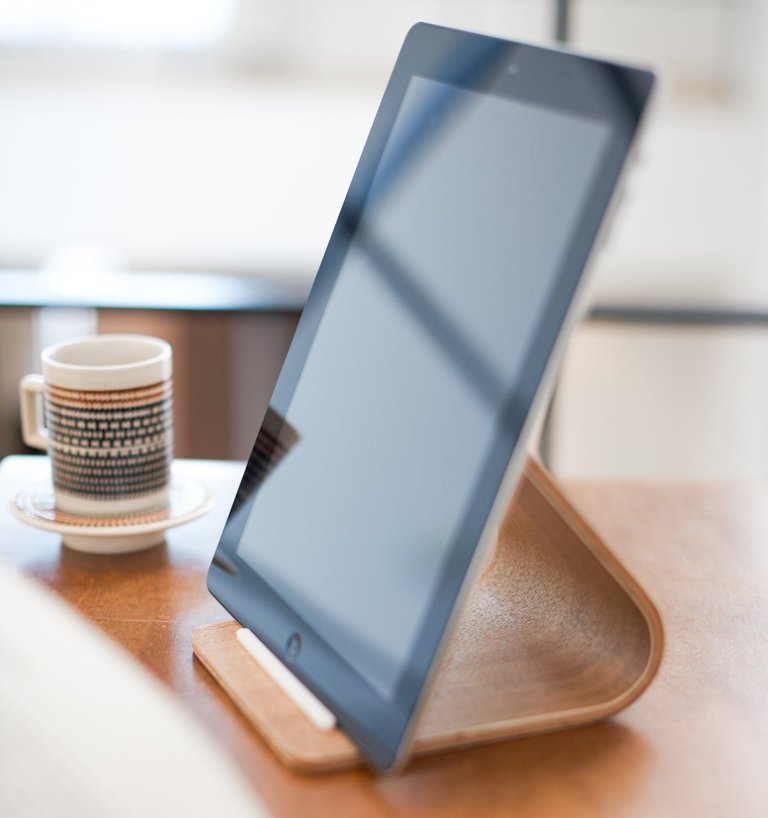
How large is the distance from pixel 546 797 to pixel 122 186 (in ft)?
5.08

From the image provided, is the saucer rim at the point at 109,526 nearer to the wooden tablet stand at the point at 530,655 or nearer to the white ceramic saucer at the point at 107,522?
the white ceramic saucer at the point at 107,522

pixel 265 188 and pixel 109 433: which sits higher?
pixel 109 433

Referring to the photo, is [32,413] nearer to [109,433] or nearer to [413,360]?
[109,433]

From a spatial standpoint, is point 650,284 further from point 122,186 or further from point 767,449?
point 122,186

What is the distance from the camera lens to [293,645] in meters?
0.50

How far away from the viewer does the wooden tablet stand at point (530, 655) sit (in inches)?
17.9

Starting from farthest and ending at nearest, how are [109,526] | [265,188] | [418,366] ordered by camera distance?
[265,188] < [109,526] < [418,366]

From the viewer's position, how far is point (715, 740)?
0.48m

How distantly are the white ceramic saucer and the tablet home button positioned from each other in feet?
0.59

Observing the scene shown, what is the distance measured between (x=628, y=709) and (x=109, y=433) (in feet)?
1.10

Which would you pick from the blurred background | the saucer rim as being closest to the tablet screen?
the saucer rim

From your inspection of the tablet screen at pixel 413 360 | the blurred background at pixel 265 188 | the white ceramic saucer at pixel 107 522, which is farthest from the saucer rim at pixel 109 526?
the blurred background at pixel 265 188

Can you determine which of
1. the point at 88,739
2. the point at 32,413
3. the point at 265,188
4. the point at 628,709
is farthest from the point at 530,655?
the point at 265,188

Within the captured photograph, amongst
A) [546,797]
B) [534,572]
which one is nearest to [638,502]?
[534,572]
